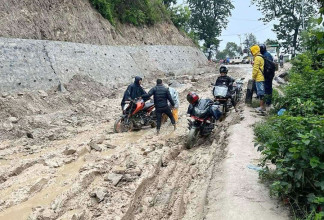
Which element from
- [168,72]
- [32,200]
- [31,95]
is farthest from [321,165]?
[168,72]

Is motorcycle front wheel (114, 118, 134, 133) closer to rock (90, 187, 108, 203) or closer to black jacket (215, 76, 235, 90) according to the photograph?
black jacket (215, 76, 235, 90)

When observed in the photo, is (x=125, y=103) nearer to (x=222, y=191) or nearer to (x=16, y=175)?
(x=16, y=175)

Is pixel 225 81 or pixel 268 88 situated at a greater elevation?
pixel 225 81

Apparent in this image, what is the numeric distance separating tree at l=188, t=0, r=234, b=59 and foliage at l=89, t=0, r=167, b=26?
23.1 m

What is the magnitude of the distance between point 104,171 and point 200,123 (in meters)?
2.88

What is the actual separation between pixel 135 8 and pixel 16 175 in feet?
68.5

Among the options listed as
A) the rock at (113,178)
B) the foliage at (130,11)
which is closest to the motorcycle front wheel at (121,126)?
the rock at (113,178)

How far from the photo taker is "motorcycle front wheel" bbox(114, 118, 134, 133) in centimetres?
919

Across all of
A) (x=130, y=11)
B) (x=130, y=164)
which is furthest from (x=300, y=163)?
(x=130, y=11)

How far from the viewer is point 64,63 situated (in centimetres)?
1444

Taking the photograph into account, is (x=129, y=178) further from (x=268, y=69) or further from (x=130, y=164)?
(x=268, y=69)

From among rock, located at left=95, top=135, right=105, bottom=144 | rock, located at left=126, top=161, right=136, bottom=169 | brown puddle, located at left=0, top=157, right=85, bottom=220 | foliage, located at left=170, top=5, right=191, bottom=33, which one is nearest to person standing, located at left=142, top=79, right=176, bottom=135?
rock, located at left=95, top=135, right=105, bottom=144

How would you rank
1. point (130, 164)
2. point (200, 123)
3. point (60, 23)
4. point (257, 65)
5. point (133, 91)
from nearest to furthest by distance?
point (130, 164) < point (200, 123) < point (257, 65) < point (133, 91) < point (60, 23)

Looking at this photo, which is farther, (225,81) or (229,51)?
(229,51)
